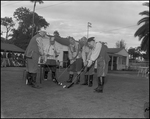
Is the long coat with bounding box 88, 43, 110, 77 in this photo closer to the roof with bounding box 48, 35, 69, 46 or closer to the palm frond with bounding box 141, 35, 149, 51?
the roof with bounding box 48, 35, 69, 46

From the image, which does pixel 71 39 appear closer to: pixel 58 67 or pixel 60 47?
pixel 60 47

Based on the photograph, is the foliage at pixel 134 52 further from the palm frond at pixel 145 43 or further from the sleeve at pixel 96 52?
the sleeve at pixel 96 52

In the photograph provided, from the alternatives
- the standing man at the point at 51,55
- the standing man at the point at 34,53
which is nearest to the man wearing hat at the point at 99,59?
the standing man at the point at 51,55

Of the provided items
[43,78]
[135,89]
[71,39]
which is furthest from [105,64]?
[135,89]

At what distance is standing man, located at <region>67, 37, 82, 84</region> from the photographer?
12.4 ft

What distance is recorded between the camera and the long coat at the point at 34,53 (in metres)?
3.43

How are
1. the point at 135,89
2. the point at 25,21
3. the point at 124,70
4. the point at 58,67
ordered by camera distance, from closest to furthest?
the point at 58,67, the point at 25,21, the point at 124,70, the point at 135,89

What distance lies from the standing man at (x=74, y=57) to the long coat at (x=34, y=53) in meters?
0.53

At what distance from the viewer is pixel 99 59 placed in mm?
3533

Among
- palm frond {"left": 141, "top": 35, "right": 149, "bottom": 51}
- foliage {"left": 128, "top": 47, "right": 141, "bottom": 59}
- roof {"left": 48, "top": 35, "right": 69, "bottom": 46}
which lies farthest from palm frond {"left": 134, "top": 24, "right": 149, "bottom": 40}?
roof {"left": 48, "top": 35, "right": 69, "bottom": 46}

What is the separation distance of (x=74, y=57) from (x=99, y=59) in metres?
0.46

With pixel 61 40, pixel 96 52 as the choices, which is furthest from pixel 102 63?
pixel 61 40

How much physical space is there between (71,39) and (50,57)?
576 mm

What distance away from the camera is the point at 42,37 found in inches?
141
